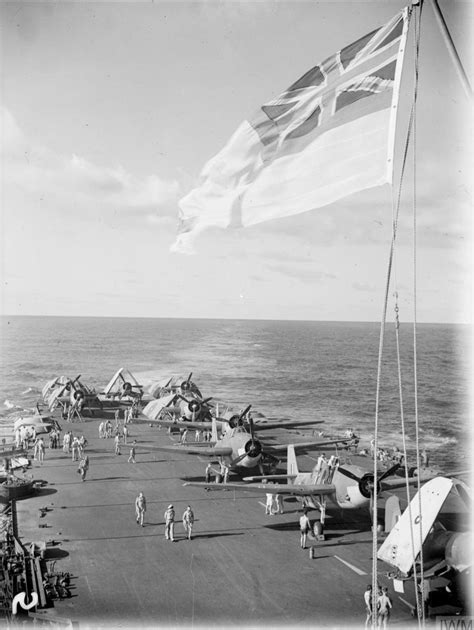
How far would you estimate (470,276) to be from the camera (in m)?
12.1

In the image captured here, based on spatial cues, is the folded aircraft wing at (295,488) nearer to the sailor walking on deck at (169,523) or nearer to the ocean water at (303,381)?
the sailor walking on deck at (169,523)

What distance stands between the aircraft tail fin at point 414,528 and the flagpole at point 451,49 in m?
14.5

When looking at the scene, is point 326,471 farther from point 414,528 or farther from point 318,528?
point 414,528

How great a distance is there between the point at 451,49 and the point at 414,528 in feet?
54.7

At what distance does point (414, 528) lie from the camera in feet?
66.5

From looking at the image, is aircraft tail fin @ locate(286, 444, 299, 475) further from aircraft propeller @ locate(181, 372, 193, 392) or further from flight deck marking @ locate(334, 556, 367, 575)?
aircraft propeller @ locate(181, 372, 193, 392)

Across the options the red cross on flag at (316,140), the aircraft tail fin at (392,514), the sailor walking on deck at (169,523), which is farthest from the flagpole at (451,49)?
the sailor walking on deck at (169,523)

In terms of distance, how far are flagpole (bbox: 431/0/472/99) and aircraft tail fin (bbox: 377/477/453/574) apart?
14547mm

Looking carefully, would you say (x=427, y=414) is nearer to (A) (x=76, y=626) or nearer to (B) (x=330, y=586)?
(B) (x=330, y=586)

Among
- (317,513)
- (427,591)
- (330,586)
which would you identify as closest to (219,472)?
(317,513)

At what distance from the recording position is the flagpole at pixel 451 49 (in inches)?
370

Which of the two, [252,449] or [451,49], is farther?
[252,449]

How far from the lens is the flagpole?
939cm

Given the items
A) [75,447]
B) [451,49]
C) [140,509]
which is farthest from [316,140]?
[75,447]
